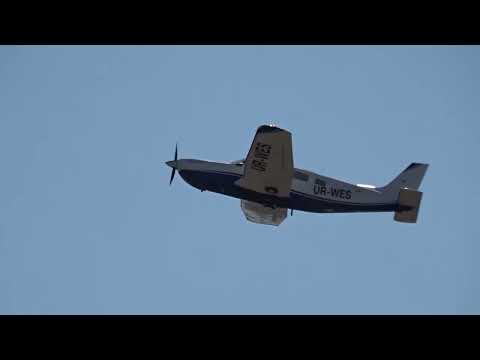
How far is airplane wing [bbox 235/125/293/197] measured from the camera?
21578 millimetres

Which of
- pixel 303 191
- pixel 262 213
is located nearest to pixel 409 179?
pixel 303 191

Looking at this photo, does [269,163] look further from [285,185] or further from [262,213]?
[262,213]

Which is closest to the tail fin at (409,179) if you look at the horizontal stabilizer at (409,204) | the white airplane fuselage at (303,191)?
the white airplane fuselage at (303,191)

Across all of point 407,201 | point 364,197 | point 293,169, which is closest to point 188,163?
point 293,169

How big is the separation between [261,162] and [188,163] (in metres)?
3.46

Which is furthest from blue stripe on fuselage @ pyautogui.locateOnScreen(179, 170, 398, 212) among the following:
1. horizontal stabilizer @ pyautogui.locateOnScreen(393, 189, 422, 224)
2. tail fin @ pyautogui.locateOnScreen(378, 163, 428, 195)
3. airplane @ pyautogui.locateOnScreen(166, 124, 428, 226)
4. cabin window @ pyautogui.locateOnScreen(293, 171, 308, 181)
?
tail fin @ pyautogui.locateOnScreen(378, 163, 428, 195)

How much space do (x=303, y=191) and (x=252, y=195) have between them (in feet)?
6.98

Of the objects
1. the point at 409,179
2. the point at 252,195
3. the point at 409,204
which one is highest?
the point at 409,179

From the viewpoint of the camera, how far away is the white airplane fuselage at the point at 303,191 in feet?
78.2

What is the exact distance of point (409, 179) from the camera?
26109mm

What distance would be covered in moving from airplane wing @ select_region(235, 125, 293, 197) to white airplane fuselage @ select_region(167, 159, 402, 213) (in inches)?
17.8

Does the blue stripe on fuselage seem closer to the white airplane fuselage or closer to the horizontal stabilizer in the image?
the white airplane fuselage
